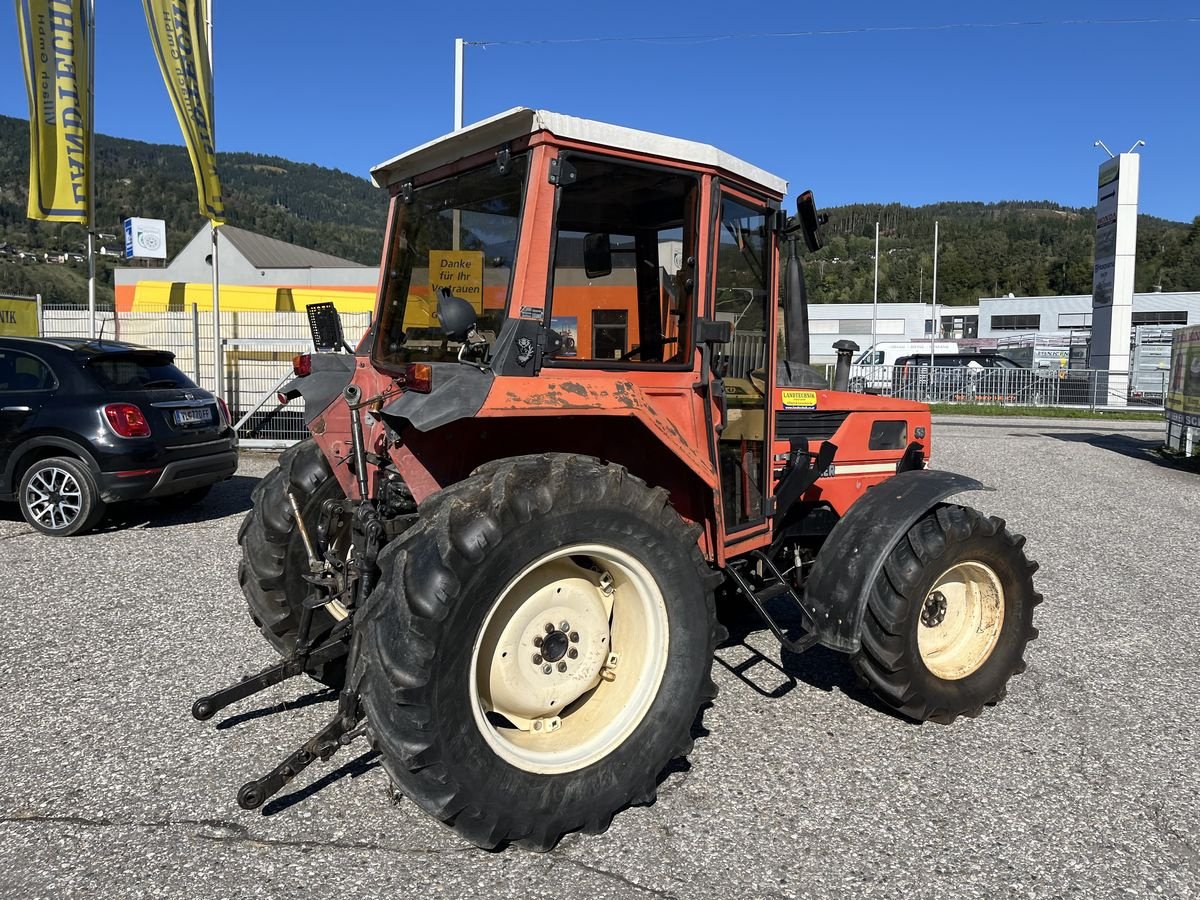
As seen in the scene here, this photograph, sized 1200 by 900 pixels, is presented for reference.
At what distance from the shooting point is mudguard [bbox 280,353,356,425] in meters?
3.55

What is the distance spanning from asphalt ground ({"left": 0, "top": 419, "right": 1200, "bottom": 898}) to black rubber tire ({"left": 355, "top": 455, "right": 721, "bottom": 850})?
8.5 inches

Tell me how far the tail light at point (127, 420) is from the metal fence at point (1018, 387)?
22593 millimetres

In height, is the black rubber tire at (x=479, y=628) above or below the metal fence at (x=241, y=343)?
below

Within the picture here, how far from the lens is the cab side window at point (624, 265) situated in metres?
3.12

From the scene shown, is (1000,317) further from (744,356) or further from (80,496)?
(744,356)

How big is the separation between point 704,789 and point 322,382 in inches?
89.6

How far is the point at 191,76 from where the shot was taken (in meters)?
12.4

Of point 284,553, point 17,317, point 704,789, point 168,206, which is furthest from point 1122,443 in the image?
point 168,206

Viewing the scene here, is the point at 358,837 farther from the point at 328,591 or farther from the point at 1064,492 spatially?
the point at 1064,492

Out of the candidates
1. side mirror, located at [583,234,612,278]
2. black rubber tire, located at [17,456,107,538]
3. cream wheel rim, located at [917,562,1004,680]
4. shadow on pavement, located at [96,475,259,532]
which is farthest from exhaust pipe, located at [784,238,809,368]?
shadow on pavement, located at [96,475,259,532]

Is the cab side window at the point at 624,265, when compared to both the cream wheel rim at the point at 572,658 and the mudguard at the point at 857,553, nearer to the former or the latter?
the cream wheel rim at the point at 572,658

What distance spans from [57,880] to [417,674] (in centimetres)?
138

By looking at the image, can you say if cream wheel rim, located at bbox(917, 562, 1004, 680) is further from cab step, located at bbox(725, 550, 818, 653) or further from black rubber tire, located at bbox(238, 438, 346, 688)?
black rubber tire, located at bbox(238, 438, 346, 688)

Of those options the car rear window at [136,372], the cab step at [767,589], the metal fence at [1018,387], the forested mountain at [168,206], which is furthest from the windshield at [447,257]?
the forested mountain at [168,206]
